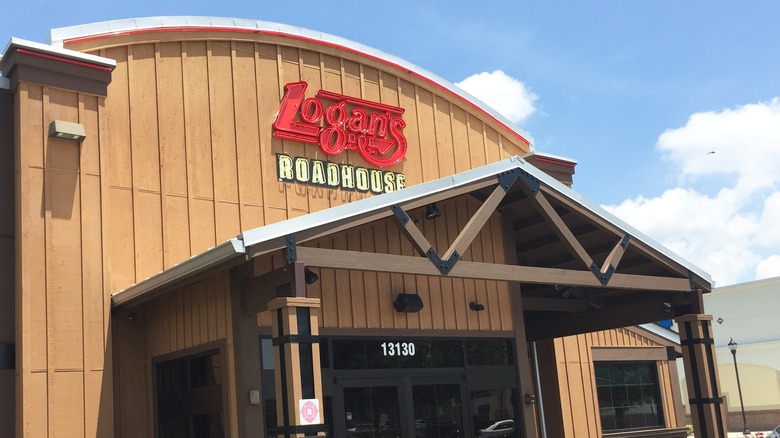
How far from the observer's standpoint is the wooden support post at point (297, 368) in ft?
28.6

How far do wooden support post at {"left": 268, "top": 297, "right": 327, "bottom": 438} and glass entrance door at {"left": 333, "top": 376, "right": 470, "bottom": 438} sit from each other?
113 inches

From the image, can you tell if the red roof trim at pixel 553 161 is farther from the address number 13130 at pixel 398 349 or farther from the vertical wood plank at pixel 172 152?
the vertical wood plank at pixel 172 152

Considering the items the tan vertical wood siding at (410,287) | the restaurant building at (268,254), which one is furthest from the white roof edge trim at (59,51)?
the tan vertical wood siding at (410,287)

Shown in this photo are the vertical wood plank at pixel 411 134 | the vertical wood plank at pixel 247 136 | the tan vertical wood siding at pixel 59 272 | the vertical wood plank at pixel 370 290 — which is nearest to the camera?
the tan vertical wood siding at pixel 59 272

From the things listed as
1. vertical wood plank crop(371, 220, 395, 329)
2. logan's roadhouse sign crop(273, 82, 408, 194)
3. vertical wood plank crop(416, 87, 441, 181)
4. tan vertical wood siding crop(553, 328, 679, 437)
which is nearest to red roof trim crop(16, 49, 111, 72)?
logan's roadhouse sign crop(273, 82, 408, 194)

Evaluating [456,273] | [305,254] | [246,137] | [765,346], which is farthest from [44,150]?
[765,346]

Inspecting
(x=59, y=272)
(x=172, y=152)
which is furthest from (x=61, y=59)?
(x=59, y=272)

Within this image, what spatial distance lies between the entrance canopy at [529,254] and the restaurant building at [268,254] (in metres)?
0.04

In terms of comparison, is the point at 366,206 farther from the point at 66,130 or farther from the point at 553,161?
the point at 553,161

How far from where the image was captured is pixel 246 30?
1411 cm

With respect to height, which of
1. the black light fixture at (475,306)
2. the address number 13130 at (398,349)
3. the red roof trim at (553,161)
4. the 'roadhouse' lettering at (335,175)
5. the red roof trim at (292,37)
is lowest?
the address number 13130 at (398,349)

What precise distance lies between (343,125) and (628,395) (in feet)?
36.2

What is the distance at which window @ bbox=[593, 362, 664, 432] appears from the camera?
2052 centimetres

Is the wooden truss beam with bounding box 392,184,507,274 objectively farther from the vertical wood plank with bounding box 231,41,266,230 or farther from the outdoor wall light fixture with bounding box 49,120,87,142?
the outdoor wall light fixture with bounding box 49,120,87,142
